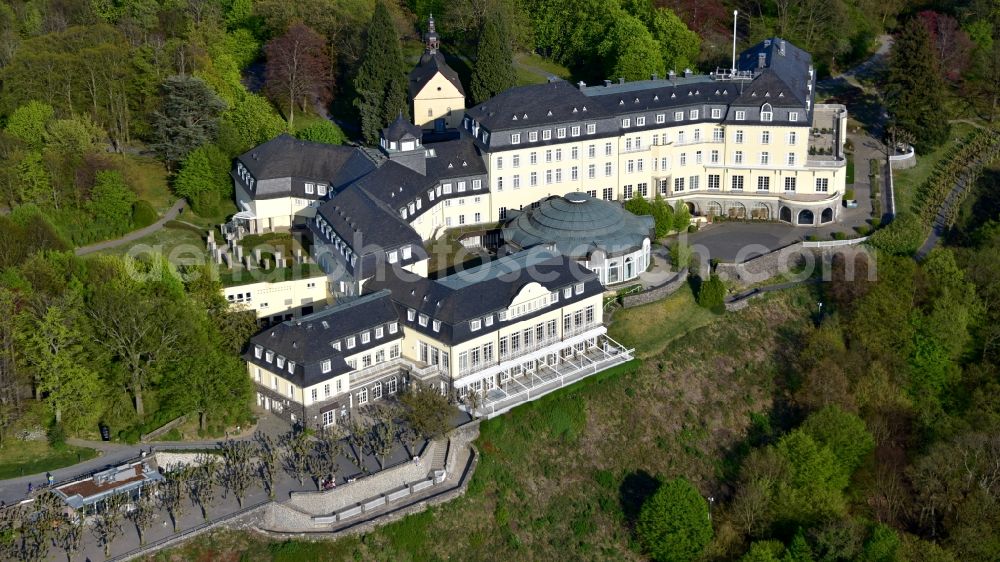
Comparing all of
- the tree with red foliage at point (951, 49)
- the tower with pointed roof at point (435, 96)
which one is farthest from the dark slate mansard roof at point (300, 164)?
the tree with red foliage at point (951, 49)

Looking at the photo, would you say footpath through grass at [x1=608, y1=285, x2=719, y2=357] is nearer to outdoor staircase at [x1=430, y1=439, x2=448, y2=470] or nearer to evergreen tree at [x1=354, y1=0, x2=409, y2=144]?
outdoor staircase at [x1=430, y1=439, x2=448, y2=470]

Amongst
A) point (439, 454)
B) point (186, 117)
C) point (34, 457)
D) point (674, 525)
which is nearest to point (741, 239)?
point (674, 525)

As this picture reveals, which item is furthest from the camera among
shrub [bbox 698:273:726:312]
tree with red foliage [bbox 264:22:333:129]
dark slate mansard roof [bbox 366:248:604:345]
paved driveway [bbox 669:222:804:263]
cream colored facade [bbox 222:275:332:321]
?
tree with red foliage [bbox 264:22:333:129]

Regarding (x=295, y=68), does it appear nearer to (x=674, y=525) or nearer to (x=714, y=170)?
(x=714, y=170)

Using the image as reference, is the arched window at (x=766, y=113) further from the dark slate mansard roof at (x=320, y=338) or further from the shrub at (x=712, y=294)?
the dark slate mansard roof at (x=320, y=338)

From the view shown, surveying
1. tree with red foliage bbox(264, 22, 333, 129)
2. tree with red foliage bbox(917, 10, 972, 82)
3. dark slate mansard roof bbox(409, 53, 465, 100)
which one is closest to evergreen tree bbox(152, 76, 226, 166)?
tree with red foliage bbox(264, 22, 333, 129)

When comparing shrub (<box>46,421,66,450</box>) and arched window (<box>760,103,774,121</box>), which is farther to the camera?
arched window (<box>760,103,774,121</box>)
